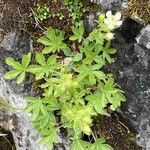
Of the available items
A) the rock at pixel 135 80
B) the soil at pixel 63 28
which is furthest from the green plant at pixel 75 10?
the rock at pixel 135 80

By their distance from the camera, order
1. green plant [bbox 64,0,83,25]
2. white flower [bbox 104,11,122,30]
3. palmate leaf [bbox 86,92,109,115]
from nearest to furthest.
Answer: white flower [bbox 104,11,122,30] → palmate leaf [bbox 86,92,109,115] → green plant [bbox 64,0,83,25]

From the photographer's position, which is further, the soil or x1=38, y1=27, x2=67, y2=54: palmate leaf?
the soil

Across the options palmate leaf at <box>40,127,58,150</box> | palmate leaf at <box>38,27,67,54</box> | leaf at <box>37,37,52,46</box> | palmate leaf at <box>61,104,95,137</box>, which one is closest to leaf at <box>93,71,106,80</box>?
palmate leaf at <box>61,104,95,137</box>

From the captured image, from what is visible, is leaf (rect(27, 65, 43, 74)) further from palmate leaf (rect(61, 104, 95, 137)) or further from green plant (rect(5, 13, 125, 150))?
palmate leaf (rect(61, 104, 95, 137))

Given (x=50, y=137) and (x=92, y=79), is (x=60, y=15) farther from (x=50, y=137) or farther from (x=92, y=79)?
(x=50, y=137)

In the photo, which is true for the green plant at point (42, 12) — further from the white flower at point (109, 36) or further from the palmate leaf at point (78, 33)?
the white flower at point (109, 36)

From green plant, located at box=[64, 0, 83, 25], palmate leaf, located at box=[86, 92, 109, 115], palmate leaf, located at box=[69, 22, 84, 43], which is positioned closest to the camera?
palmate leaf, located at box=[86, 92, 109, 115]

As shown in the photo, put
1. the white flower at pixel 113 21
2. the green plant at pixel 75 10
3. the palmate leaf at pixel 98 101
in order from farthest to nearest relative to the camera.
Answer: the green plant at pixel 75 10
the palmate leaf at pixel 98 101
the white flower at pixel 113 21
